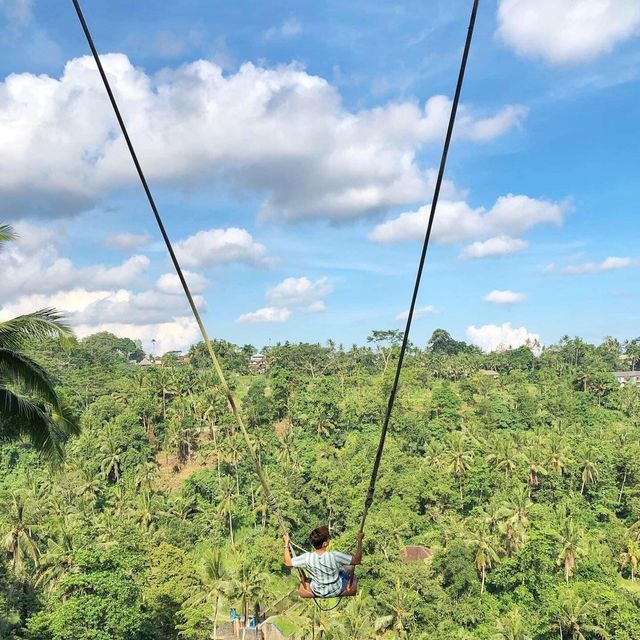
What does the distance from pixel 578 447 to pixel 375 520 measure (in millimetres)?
20263

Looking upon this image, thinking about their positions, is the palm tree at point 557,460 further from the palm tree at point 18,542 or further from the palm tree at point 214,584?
the palm tree at point 18,542

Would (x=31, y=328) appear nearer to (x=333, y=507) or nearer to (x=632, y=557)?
(x=333, y=507)

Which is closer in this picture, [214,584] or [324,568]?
[324,568]

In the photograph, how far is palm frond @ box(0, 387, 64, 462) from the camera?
30.1 ft

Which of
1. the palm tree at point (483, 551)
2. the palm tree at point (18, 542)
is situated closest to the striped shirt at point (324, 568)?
the palm tree at point (18, 542)

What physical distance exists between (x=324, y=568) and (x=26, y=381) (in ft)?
20.6

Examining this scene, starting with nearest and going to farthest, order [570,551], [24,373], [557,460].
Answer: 1. [24,373]
2. [570,551]
3. [557,460]

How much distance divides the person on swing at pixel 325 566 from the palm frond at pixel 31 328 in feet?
18.9

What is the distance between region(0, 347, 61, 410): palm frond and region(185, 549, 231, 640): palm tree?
18797 millimetres

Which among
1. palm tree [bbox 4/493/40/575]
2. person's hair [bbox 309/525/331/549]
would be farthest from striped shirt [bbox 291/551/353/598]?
palm tree [bbox 4/493/40/575]

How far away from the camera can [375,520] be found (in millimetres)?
34375

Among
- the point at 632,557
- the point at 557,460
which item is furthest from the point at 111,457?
the point at 632,557

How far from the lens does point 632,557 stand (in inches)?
1375

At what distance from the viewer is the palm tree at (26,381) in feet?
29.8
